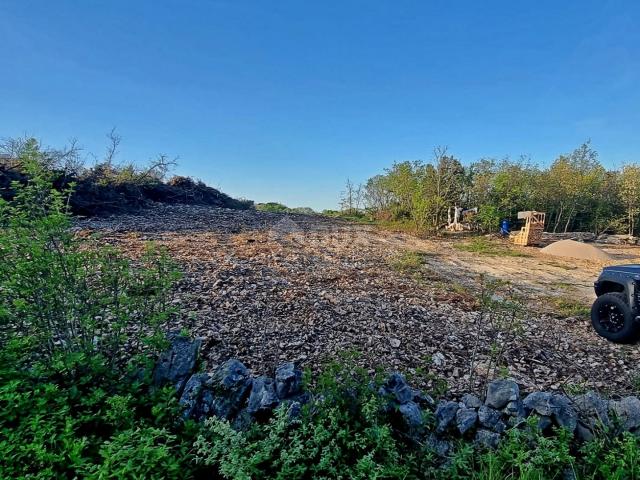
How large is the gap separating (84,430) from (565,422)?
2.66 metres

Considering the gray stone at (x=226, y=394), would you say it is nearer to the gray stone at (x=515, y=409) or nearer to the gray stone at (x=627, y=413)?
the gray stone at (x=515, y=409)

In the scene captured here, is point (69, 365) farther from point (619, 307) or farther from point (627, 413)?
point (619, 307)

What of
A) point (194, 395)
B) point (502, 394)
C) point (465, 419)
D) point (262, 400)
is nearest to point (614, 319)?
point (502, 394)

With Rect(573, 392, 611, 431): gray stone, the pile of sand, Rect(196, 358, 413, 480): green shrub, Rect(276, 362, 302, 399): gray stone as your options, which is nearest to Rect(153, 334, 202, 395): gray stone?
Rect(196, 358, 413, 480): green shrub

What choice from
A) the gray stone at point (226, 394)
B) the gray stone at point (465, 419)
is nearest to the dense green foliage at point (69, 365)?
the gray stone at point (226, 394)

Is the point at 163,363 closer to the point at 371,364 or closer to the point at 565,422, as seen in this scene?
the point at 371,364

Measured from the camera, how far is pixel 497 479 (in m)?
1.63

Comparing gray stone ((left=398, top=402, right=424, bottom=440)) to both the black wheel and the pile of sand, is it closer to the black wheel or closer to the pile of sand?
the black wheel

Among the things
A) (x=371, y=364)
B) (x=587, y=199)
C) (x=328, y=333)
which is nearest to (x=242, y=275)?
(x=328, y=333)

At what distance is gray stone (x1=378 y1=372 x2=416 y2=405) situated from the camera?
1.97 metres

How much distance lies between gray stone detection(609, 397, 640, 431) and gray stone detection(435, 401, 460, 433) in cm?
90

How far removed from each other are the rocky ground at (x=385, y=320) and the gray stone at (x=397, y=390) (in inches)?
12.6

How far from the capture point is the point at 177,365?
85.7 inches

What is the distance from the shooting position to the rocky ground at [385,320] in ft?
9.61
